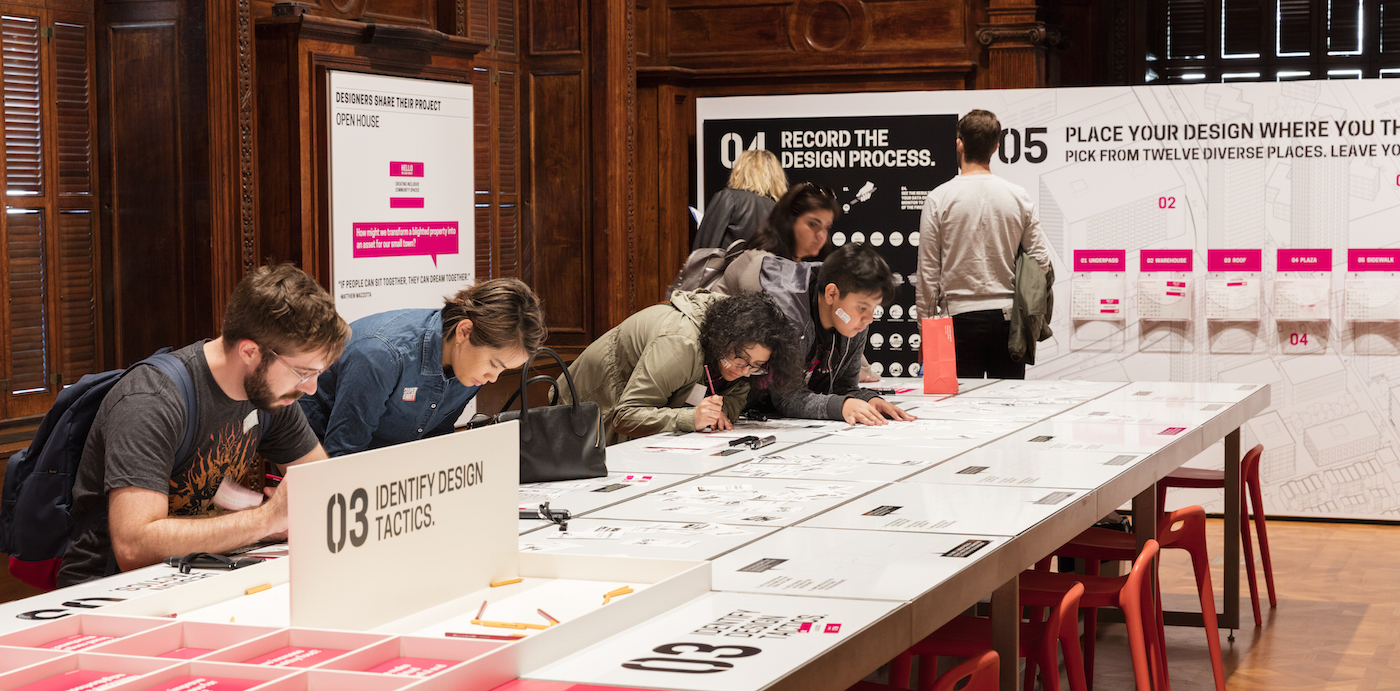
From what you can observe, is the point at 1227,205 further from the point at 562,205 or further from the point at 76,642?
the point at 76,642

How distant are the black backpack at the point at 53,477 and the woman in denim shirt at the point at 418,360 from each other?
0.68 metres

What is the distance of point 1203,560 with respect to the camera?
391 cm

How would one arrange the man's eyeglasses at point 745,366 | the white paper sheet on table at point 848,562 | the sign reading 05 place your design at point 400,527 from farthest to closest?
the man's eyeglasses at point 745,366, the white paper sheet on table at point 848,562, the sign reading 05 place your design at point 400,527

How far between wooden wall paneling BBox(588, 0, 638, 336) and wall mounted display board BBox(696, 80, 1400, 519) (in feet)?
4.65

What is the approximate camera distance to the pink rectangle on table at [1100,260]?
21.6ft

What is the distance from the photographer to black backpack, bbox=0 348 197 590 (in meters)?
2.60

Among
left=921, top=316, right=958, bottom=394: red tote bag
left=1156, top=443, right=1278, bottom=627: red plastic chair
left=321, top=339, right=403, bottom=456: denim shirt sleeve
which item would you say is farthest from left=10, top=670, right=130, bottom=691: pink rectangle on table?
left=1156, top=443, right=1278, bottom=627: red plastic chair

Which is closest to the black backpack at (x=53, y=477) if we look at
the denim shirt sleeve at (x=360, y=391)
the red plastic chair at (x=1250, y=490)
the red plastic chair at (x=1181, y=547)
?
the denim shirt sleeve at (x=360, y=391)

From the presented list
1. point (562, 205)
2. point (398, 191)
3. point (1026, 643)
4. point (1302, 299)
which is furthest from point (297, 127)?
point (1302, 299)

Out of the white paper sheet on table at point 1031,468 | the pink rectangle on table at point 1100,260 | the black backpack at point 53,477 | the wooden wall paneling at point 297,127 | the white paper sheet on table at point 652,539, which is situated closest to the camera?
the white paper sheet on table at point 652,539

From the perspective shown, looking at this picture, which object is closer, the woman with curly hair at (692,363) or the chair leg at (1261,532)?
the woman with curly hair at (692,363)

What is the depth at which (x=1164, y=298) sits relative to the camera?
654 cm

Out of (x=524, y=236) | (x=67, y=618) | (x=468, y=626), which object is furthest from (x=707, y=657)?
(x=524, y=236)

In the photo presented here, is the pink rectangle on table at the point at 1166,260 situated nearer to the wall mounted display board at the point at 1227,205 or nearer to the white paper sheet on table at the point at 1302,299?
the wall mounted display board at the point at 1227,205
